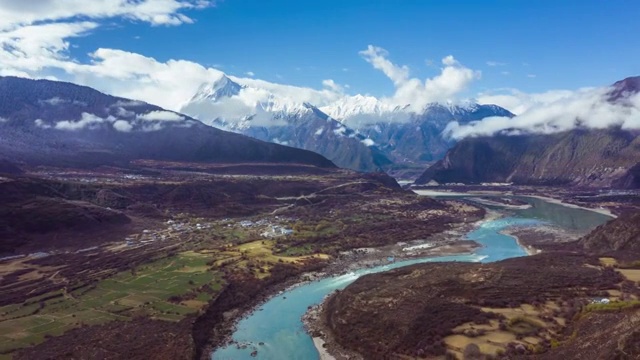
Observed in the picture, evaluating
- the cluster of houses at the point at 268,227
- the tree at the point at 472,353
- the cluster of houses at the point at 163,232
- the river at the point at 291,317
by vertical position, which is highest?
the tree at the point at 472,353

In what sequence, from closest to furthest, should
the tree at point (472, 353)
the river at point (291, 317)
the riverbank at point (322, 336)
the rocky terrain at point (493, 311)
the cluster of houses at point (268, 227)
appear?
the tree at point (472, 353) → the rocky terrain at point (493, 311) → the riverbank at point (322, 336) → the river at point (291, 317) → the cluster of houses at point (268, 227)

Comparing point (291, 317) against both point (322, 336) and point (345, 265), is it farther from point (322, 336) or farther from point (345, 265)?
point (345, 265)

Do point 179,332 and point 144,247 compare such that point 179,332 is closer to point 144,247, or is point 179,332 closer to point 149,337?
point 149,337

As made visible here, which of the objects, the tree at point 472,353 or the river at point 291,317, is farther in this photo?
the river at point 291,317

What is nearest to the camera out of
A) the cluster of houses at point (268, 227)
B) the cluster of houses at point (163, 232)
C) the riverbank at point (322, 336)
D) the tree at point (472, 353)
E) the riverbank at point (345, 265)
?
the tree at point (472, 353)

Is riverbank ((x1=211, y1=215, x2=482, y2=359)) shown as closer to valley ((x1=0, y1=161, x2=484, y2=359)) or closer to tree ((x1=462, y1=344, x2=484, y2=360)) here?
valley ((x1=0, y1=161, x2=484, y2=359))

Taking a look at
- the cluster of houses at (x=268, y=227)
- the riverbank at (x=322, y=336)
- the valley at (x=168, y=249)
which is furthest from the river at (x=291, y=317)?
the cluster of houses at (x=268, y=227)

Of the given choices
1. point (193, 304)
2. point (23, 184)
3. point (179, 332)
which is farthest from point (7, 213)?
point (179, 332)

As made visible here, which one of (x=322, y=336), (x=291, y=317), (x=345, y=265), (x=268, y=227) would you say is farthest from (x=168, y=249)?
(x=322, y=336)

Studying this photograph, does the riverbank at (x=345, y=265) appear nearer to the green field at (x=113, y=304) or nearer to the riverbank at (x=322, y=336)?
the riverbank at (x=322, y=336)
